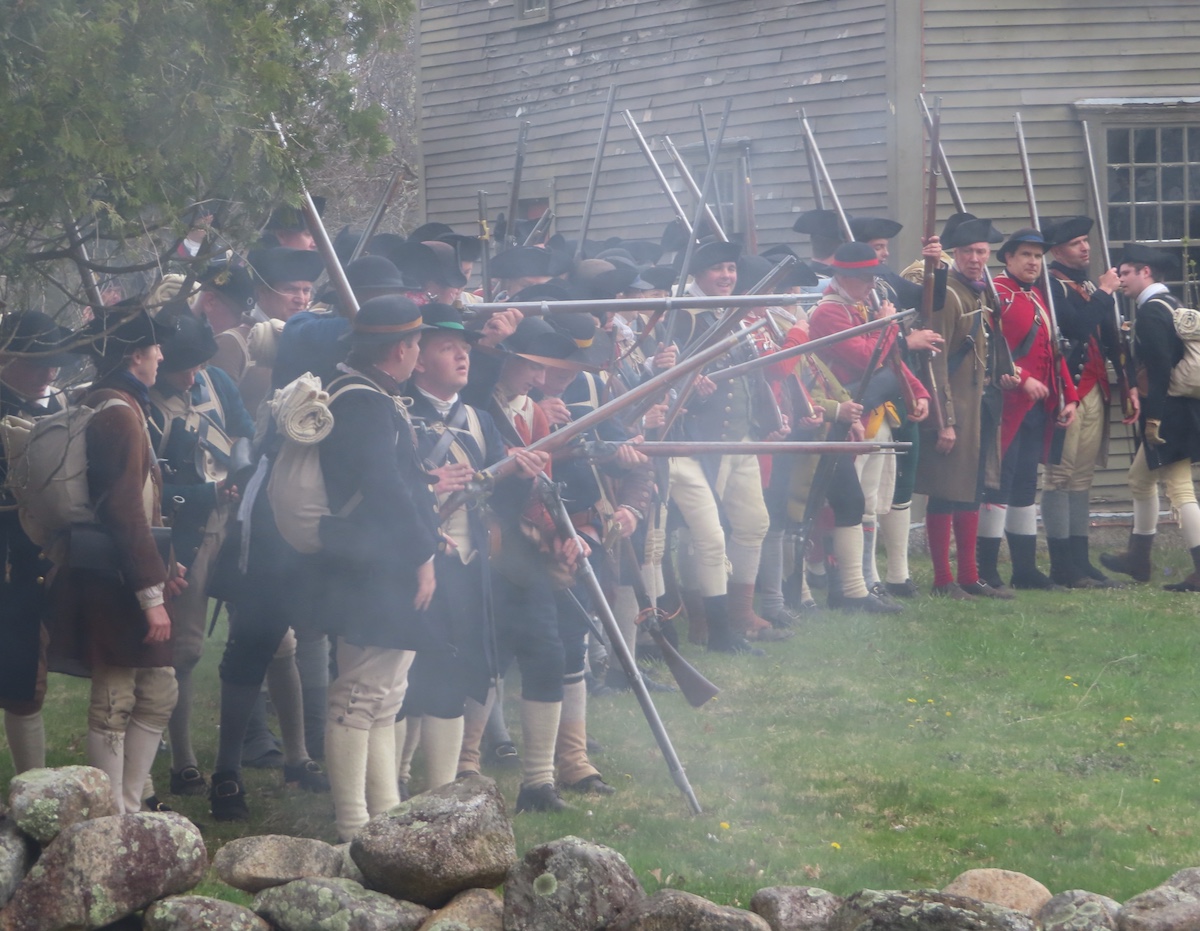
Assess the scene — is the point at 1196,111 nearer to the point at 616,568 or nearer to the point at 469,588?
the point at 616,568

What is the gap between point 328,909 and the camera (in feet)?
13.4

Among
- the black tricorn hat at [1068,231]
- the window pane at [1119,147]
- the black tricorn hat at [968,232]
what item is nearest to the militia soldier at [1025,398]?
the black tricorn hat at [968,232]

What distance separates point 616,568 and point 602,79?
8597mm

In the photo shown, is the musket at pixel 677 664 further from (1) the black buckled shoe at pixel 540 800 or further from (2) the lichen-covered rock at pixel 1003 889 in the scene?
(2) the lichen-covered rock at pixel 1003 889

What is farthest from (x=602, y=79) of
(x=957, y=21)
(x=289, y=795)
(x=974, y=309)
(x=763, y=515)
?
(x=289, y=795)

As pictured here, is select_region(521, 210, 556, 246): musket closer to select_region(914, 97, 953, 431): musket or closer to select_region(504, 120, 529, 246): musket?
select_region(504, 120, 529, 246): musket

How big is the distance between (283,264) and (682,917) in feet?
12.9

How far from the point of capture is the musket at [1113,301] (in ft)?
34.9

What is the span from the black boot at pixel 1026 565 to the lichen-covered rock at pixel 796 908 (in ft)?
21.8

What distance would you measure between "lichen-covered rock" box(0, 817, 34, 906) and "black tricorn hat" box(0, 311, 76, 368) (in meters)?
1.34

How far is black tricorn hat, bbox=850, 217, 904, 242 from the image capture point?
32.1ft

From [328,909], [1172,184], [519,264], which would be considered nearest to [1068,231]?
[1172,184]

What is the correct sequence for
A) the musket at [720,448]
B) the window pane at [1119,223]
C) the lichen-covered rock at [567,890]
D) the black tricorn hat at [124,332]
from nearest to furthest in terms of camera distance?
the lichen-covered rock at [567,890]
the black tricorn hat at [124,332]
the musket at [720,448]
the window pane at [1119,223]

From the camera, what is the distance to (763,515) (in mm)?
9000
